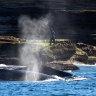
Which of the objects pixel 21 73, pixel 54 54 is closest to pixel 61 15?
pixel 54 54

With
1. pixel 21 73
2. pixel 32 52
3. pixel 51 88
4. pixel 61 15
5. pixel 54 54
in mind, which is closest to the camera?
pixel 51 88

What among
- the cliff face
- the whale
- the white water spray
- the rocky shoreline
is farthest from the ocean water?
the cliff face

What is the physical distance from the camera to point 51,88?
32094 millimetres

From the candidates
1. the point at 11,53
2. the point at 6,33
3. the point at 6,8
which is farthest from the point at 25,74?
the point at 6,8

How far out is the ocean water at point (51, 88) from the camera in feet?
97.8

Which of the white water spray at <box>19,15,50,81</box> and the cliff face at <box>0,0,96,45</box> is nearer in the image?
the white water spray at <box>19,15,50,81</box>

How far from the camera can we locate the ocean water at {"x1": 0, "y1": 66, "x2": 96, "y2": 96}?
29.8 meters

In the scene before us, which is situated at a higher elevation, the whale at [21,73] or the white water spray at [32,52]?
the white water spray at [32,52]

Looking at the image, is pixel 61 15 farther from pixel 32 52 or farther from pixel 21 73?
pixel 21 73

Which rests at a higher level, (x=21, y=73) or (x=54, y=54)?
(x=54, y=54)

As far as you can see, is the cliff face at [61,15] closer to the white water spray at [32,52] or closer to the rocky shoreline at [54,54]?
the white water spray at [32,52]

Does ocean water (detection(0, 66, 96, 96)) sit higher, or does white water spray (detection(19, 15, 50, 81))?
white water spray (detection(19, 15, 50, 81))

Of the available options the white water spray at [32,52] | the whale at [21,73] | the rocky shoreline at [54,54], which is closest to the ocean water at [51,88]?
the whale at [21,73]

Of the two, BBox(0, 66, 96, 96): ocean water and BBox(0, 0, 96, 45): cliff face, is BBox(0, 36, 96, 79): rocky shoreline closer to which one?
BBox(0, 66, 96, 96): ocean water
